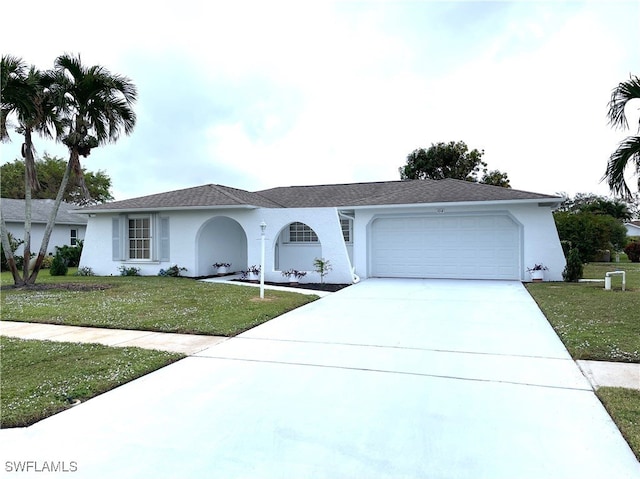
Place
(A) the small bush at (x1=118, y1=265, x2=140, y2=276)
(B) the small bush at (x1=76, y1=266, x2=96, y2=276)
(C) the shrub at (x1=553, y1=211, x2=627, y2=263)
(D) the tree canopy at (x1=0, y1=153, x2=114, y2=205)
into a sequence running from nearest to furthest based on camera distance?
1. (A) the small bush at (x1=118, y1=265, x2=140, y2=276)
2. (B) the small bush at (x1=76, y1=266, x2=96, y2=276)
3. (C) the shrub at (x1=553, y1=211, x2=627, y2=263)
4. (D) the tree canopy at (x1=0, y1=153, x2=114, y2=205)

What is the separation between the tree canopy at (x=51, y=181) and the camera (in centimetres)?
3809

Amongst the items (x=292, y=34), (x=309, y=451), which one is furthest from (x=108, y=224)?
(x=309, y=451)

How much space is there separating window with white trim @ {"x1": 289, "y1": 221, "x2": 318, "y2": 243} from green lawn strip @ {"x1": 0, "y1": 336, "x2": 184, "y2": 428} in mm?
11470

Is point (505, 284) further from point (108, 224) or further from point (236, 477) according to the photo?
point (108, 224)

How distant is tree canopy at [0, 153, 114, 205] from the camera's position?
125 feet

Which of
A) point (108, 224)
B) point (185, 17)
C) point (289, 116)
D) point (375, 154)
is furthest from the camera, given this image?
point (375, 154)

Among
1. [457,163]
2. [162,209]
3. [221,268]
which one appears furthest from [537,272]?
[457,163]

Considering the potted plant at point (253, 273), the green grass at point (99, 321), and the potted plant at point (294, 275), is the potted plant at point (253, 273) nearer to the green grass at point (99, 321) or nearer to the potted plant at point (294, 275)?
the potted plant at point (294, 275)

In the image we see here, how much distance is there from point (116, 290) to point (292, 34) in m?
9.19

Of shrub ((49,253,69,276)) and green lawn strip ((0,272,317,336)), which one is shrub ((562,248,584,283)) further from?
shrub ((49,253,69,276))

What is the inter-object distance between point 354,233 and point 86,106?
31.8 ft

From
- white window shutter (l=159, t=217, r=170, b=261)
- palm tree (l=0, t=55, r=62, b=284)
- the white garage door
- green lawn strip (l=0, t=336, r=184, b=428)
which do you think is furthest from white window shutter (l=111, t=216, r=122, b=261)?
green lawn strip (l=0, t=336, r=184, b=428)

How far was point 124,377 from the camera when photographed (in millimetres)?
4574

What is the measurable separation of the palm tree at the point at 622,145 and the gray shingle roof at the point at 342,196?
12.2 ft
